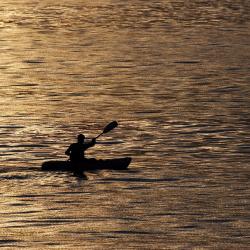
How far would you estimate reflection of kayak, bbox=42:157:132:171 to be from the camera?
3678cm

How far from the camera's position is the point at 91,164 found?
121 feet

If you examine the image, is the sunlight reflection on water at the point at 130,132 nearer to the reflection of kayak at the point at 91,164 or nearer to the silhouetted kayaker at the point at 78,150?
the reflection of kayak at the point at 91,164

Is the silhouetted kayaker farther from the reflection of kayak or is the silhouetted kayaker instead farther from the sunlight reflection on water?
the sunlight reflection on water

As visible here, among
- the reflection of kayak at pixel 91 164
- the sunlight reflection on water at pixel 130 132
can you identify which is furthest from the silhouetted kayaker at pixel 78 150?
the sunlight reflection on water at pixel 130 132

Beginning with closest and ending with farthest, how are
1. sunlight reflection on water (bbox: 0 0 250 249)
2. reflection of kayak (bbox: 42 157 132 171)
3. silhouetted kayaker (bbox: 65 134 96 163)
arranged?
sunlight reflection on water (bbox: 0 0 250 249)
silhouetted kayaker (bbox: 65 134 96 163)
reflection of kayak (bbox: 42 157 132 171)

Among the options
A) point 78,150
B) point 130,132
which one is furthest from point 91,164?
point 130,132

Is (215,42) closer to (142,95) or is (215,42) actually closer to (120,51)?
(120,51)

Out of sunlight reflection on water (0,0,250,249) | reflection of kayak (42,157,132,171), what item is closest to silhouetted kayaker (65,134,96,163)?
reflection of kayak (42,157,132,171)

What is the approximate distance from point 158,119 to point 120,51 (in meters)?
24.1

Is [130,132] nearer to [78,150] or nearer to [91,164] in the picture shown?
[91,164]

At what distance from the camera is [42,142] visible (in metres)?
41.8

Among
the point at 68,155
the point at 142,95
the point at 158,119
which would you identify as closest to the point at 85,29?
the point at 142,95

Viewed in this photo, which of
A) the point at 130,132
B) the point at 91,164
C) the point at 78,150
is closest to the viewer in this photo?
the point at 78,150

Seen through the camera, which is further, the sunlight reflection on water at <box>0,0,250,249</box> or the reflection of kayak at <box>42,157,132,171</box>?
the reflection of kayak at <box>42,157,132,171</box>
